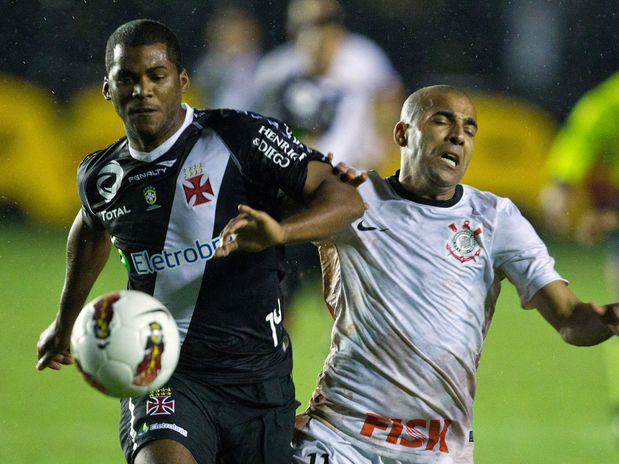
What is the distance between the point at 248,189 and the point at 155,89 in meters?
0.48

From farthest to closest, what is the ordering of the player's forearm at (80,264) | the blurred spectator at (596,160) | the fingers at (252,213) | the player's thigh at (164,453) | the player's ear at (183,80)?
the blurred spectator at (596,160) < the player's forearm at (80,264) < the player's ear at (183,80) < the player's thigh at (164,453) < the fingers at (252,213)

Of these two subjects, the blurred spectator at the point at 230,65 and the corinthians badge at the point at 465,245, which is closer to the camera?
the corinthians badge at the point at 465,245

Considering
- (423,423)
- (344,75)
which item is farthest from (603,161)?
(423,423)

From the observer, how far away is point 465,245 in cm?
438

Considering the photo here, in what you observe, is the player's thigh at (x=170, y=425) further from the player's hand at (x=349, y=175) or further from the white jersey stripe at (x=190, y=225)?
the player's hand at (x=349, y=175)

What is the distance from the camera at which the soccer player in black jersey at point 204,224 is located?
410 cm

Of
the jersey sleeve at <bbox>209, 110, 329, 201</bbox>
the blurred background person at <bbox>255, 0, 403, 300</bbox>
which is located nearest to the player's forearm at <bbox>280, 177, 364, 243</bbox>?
the jersey sleeve at <bbox>209, 110, 329, 201</bbox>

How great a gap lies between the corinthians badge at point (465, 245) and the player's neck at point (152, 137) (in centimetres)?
109

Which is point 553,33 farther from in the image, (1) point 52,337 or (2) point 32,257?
(1) point 52,337

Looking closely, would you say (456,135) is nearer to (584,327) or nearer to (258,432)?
(584,327)

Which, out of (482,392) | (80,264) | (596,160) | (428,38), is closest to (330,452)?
(80,264)

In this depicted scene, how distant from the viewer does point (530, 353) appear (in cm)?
930

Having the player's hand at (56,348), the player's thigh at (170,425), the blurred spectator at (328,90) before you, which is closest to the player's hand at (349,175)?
the player's thigh at (170,425)

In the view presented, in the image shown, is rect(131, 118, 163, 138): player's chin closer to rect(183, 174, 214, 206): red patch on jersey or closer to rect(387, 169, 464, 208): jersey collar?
rect(183, 174, 214, 206): red patch on jersey
